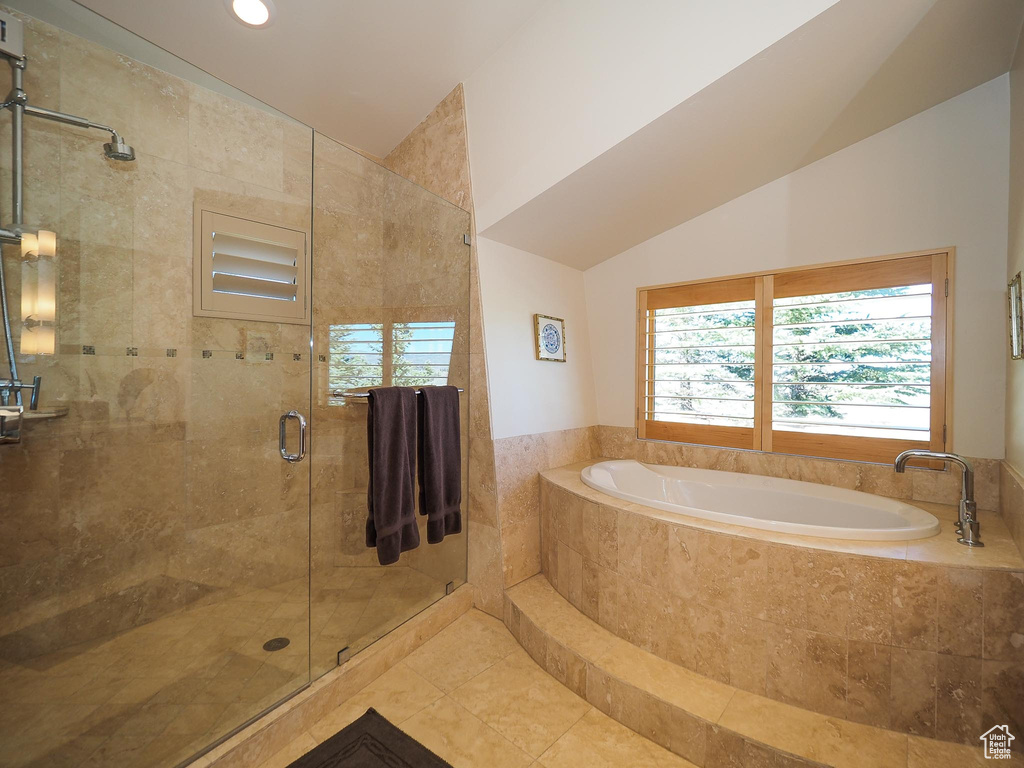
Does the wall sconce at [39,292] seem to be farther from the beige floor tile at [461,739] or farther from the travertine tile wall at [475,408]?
the beige floor tile at [461,739]

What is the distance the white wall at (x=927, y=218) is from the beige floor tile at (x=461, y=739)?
2.29 metres

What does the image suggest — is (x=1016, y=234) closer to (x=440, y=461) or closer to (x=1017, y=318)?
(x=1017, y=318)

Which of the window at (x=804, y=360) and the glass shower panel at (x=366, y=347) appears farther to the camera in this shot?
the window at (x=804, y=360)

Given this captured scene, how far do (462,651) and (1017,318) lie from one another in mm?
2518

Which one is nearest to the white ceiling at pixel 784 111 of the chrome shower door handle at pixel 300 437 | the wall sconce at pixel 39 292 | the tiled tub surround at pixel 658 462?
the tiled tub surround at pixel 658 462

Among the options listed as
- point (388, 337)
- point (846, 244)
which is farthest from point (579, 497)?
point (846, 244)

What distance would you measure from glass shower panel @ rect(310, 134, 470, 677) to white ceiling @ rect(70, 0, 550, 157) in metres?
0.52

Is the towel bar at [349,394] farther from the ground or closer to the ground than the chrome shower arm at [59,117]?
closer to the ground

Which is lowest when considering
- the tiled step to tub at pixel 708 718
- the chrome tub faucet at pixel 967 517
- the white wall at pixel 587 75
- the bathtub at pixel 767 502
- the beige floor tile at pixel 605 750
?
the beige floor tile at pixel 605 750

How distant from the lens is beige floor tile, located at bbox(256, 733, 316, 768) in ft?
4.77

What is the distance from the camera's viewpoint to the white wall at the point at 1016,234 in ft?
5.16

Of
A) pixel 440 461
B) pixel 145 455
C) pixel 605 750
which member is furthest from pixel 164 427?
pixel 605 750

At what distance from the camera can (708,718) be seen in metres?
1.46

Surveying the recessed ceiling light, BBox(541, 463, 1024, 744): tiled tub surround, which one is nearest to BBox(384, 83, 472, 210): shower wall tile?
the recessed ceiling light
